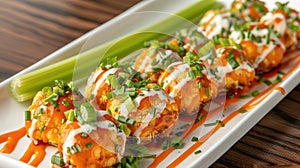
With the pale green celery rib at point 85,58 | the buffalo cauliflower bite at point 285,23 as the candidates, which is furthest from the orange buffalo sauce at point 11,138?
the buffalo cauliflower bite at point 285,23

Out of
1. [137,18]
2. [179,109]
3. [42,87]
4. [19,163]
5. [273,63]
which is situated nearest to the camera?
[19,163]

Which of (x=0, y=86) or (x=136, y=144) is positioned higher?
(x=0, y=86)

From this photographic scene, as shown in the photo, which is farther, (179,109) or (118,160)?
(179,109)

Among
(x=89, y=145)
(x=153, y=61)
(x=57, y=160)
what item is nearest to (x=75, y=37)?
(x=153, y=61)

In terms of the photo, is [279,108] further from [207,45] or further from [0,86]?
[0,86]

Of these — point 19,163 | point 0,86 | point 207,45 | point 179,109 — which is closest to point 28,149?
point 19,163

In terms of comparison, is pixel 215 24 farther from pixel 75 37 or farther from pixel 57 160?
pixel 57 160

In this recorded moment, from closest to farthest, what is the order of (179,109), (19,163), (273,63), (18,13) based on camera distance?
(19,163) < (179,109) < (273,63) < (18,13)
